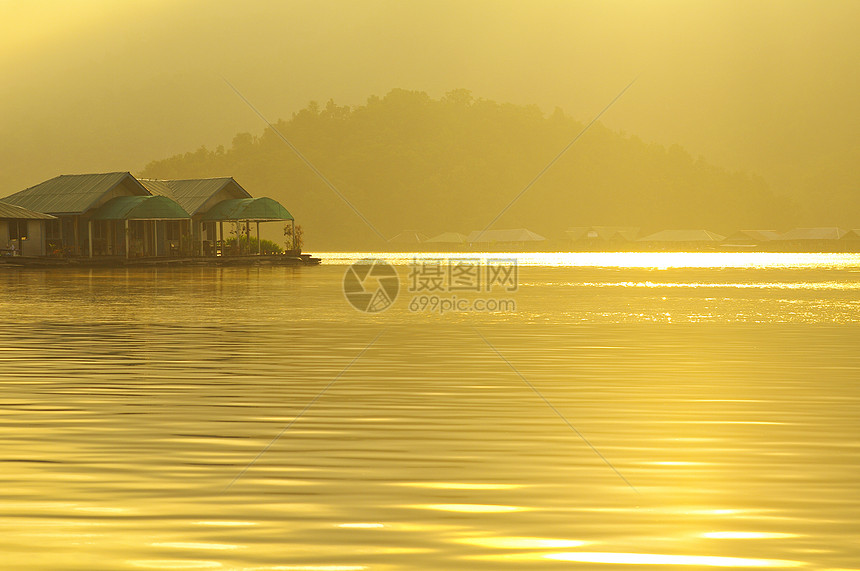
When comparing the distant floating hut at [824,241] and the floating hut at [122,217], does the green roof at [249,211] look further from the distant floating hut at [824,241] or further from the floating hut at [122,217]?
the distant floating hut at [824,241]

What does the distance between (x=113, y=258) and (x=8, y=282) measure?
66.5 feet

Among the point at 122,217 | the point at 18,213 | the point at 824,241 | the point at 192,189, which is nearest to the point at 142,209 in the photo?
the point at 122,217

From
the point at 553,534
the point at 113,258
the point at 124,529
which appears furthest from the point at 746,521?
the point at 113,258

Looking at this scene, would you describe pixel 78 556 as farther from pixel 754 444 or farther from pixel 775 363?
pixel 775 363

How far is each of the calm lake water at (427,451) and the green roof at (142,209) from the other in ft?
154

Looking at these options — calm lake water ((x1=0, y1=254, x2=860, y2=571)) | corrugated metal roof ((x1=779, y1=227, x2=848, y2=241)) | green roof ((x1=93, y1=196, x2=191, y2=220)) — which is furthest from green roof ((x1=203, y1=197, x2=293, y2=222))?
corrugated metal roof ((x1=779, y1=227, x2=848, y2=241))

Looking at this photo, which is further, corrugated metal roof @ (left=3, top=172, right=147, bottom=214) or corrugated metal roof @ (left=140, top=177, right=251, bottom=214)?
corrugated metal roof @ (left=140, top=177, right=251, bottom=214)

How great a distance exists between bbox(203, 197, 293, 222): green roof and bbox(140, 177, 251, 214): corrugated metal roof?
45.7 inches

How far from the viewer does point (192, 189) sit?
76.6 meters

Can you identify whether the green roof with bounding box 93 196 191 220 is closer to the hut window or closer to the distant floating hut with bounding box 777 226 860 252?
the hut window

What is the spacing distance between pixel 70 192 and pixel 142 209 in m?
7.62

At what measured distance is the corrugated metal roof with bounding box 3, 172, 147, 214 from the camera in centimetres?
6850

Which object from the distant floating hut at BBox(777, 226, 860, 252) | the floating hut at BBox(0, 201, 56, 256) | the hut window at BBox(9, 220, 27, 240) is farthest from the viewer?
the distant floating hut at BBox(777, 226, 860, 252)

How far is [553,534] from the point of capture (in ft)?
20.3
